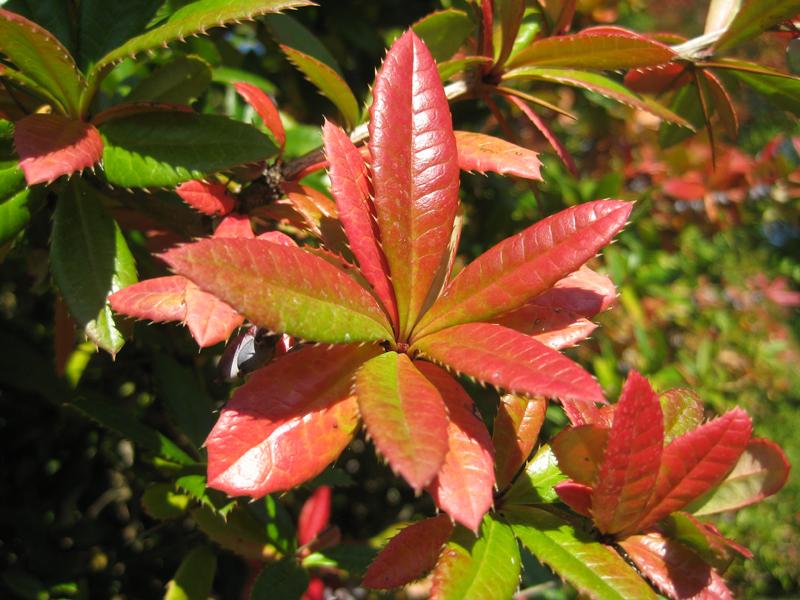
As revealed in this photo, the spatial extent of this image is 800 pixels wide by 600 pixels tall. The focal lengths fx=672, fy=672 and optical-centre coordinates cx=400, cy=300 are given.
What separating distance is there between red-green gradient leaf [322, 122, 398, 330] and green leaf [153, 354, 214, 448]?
532mm

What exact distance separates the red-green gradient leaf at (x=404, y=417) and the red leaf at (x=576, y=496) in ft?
0.71

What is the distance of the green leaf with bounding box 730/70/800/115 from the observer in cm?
97

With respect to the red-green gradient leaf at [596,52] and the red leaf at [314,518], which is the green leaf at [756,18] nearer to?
A: the red-green gradient leaf at [596,52]

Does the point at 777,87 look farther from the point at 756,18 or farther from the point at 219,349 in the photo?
the point at 219,349

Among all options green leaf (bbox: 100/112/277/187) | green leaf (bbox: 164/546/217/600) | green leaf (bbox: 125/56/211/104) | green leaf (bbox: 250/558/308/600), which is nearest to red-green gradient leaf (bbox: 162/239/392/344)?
green leaf (bbox: 100/112/277/187)

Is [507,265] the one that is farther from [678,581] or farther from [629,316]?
[629,316]

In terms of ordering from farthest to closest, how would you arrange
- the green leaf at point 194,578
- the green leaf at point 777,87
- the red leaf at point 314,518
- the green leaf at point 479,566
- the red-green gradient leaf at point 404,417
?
the red leaf at point 314,518
the green leaf at point 194,578
the green leaf at point 777,87
the green leaf at point 479,566
the red-green gradient leaf at point 404,417

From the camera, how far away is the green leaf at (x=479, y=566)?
0.65 meters

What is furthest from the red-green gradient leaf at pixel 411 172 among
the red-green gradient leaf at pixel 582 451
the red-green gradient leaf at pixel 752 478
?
the red-green gradient leaf at pixel 752 478

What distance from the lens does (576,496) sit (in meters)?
0.75

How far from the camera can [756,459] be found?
33.3 inches

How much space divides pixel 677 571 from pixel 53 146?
82cm

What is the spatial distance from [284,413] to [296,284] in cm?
13

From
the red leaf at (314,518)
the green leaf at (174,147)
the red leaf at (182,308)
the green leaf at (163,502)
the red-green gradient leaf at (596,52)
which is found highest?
the red-green gradient leaf at (596,52)
